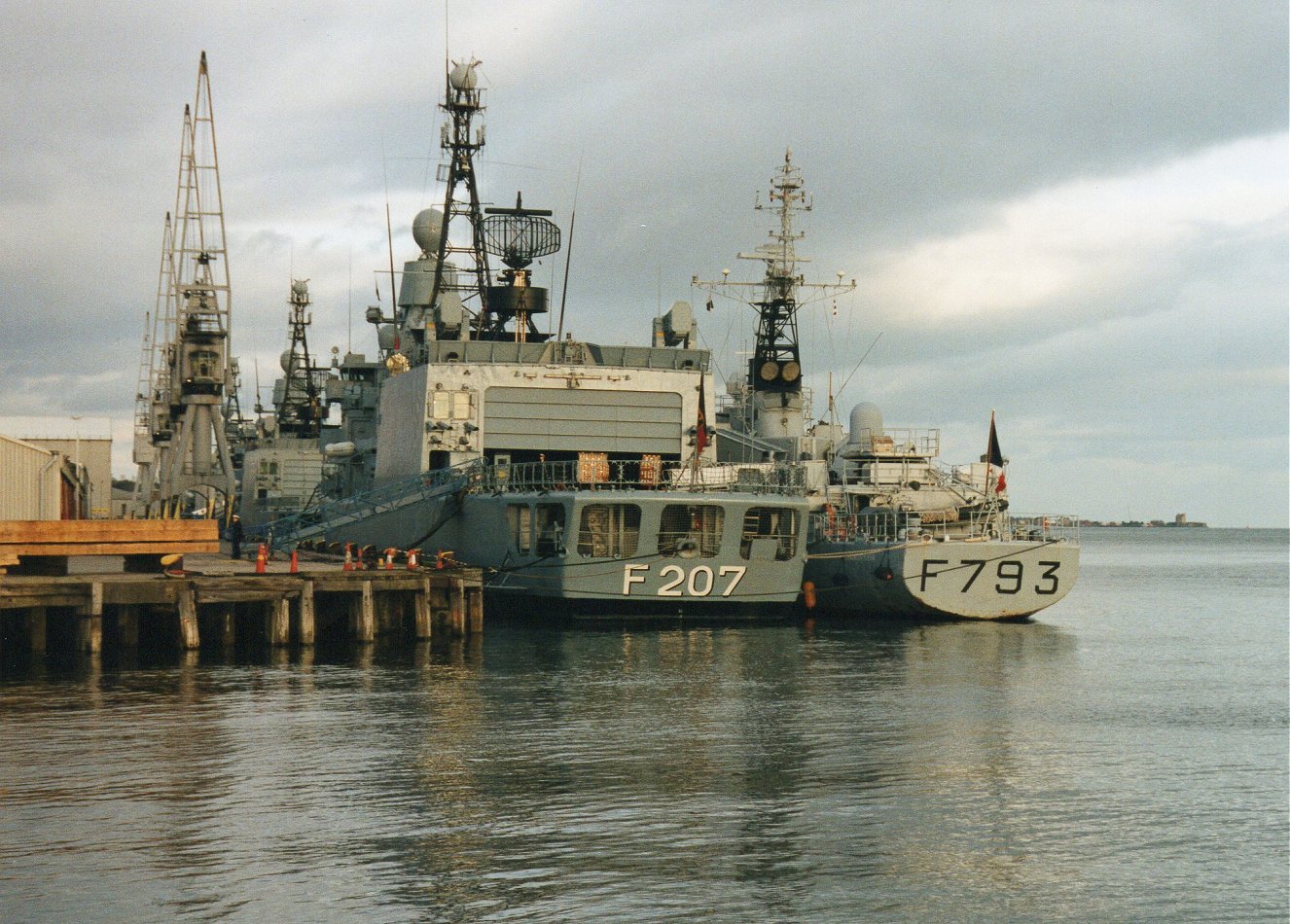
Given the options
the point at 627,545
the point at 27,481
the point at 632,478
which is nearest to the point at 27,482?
the point at 27,481

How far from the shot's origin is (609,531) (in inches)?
1328

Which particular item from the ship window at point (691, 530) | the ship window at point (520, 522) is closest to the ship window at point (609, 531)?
the ship window at point (691, 530)

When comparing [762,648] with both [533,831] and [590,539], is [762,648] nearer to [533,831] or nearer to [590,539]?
[590,539]

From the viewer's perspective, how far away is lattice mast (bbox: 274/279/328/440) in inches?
2916

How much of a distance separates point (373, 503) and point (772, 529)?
12485 millimetres

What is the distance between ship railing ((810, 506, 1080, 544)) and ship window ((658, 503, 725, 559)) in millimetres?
6767

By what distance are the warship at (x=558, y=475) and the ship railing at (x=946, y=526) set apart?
3.25 meters

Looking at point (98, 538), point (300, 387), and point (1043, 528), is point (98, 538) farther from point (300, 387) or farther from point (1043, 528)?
point (300, 387)

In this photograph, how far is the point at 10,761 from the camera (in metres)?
17.6

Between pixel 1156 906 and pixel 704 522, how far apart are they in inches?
853

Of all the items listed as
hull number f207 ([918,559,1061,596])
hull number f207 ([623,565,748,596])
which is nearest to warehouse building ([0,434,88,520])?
hull number f207 ([623,565,748,596])

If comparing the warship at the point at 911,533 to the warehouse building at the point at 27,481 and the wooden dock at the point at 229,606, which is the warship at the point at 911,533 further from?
the warehouse building at the point at 27,481

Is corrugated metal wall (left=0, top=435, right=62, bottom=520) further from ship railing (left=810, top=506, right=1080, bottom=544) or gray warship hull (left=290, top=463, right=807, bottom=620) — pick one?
ship railing (left=810, top=506, right=1080, bottom=544)

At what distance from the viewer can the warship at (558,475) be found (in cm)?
3381
